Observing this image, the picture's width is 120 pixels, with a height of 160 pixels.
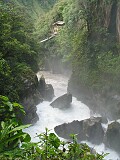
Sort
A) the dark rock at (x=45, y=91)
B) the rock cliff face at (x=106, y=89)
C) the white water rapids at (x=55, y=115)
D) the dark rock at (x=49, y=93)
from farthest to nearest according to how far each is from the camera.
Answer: the dark rock at (x=45, y=91), the dark rock at (x=49, y=93), the rock cliff face at (x=106, y=89), the white water rapids at (x=55, y=115)

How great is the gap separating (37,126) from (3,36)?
862 centimetres

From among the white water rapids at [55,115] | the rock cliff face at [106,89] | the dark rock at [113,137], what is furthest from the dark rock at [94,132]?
the rock cliff face at [106,89]

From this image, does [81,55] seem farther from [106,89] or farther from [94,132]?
[94,132]

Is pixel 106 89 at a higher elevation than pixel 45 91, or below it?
higher

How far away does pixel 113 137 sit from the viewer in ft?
67.3

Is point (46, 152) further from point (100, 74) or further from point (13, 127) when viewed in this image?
point (100, 74)

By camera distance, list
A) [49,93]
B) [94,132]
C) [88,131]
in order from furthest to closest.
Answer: [49,93] < [94,132] < [88,131]

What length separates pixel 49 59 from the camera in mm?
43469

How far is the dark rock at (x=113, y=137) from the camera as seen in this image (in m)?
20.3

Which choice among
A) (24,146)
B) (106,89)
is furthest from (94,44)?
(24,146)

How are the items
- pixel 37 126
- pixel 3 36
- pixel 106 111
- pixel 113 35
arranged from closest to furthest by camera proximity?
1. pixel 3 36
2. pixel 37 126
3. pixel 106 111
4. pixel 113 35

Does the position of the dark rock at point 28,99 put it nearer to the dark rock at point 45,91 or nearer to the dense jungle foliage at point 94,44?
the dense jungle foliage at point 94,44

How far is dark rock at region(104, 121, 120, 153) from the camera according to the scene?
800 inches

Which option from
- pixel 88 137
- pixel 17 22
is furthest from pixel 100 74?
pixel 17 22
